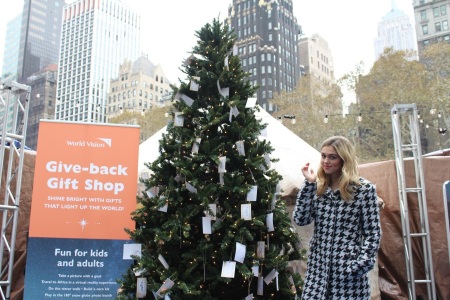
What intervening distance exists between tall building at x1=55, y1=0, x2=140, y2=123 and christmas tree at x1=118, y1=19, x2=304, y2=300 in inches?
2710

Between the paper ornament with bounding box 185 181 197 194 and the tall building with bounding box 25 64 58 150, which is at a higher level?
the tall building with bounding box 25 64 58 150

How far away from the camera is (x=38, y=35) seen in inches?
3920

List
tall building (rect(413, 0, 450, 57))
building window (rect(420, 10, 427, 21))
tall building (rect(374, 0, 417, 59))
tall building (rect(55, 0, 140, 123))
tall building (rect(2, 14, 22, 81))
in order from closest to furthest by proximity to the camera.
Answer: tall building (rect(413, 0, 450, 57)) < building window (rect(420, 10, 427, 21)) < tall building (rect(55, 0, 140, 123)) < tall building (rect(2, 14, 22, 81)) < tall building (rect(374, 0, 417, 59))

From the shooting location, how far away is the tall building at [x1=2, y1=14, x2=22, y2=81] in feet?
322

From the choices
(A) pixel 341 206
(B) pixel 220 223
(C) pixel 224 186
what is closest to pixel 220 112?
(C) pixel 224 186

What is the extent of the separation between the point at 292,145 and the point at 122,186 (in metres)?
2.41

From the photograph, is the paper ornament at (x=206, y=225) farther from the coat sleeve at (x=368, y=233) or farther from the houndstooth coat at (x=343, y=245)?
the coat sleeve at (x=368, y=233)

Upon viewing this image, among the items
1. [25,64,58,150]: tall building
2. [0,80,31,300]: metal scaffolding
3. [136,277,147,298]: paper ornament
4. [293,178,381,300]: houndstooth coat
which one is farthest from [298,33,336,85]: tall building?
[293,178,381,300]: houndstooth coat

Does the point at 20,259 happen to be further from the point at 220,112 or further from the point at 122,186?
the point at 220,112

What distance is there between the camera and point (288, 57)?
7381cm

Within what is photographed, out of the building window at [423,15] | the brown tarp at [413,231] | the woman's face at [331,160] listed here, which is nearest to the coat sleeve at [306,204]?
the woman's face at [331,160]

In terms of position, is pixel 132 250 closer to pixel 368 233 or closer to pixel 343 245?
pixel 343 245

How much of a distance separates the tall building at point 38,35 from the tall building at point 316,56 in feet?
191

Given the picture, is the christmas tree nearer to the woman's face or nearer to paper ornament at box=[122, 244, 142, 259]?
paper ornament at box=[122, 244, 142, 259]
